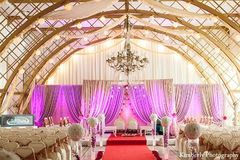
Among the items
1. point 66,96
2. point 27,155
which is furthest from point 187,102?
point 27,155

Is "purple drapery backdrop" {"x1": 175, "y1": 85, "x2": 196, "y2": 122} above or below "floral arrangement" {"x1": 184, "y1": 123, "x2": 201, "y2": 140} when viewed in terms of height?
above

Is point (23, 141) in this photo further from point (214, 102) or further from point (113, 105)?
point (214, 102)

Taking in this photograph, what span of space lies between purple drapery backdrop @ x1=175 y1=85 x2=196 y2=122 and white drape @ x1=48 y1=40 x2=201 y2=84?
1288 mm

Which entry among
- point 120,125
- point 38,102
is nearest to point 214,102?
point 120,125

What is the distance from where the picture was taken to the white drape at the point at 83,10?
11.1 m

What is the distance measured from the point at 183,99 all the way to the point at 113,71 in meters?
3.66

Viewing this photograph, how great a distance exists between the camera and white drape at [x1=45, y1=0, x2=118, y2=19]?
11120mm

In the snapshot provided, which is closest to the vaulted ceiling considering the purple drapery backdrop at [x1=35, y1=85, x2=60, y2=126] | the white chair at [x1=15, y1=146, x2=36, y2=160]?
the purple drapery backdrop at [x1=35, y1=85, x2=60, y2=126]

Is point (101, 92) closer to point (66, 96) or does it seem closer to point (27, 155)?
point (66, 96)

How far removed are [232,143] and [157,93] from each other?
12047 millimetres

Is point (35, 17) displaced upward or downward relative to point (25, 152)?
upward

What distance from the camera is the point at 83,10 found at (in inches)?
455

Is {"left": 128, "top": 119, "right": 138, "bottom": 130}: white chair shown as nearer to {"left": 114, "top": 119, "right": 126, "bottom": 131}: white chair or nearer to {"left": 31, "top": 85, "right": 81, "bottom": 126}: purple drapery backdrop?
{"left": 114, "top": 119, "right": 126, "bottom": 131}: white chair

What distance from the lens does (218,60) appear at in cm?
1930
